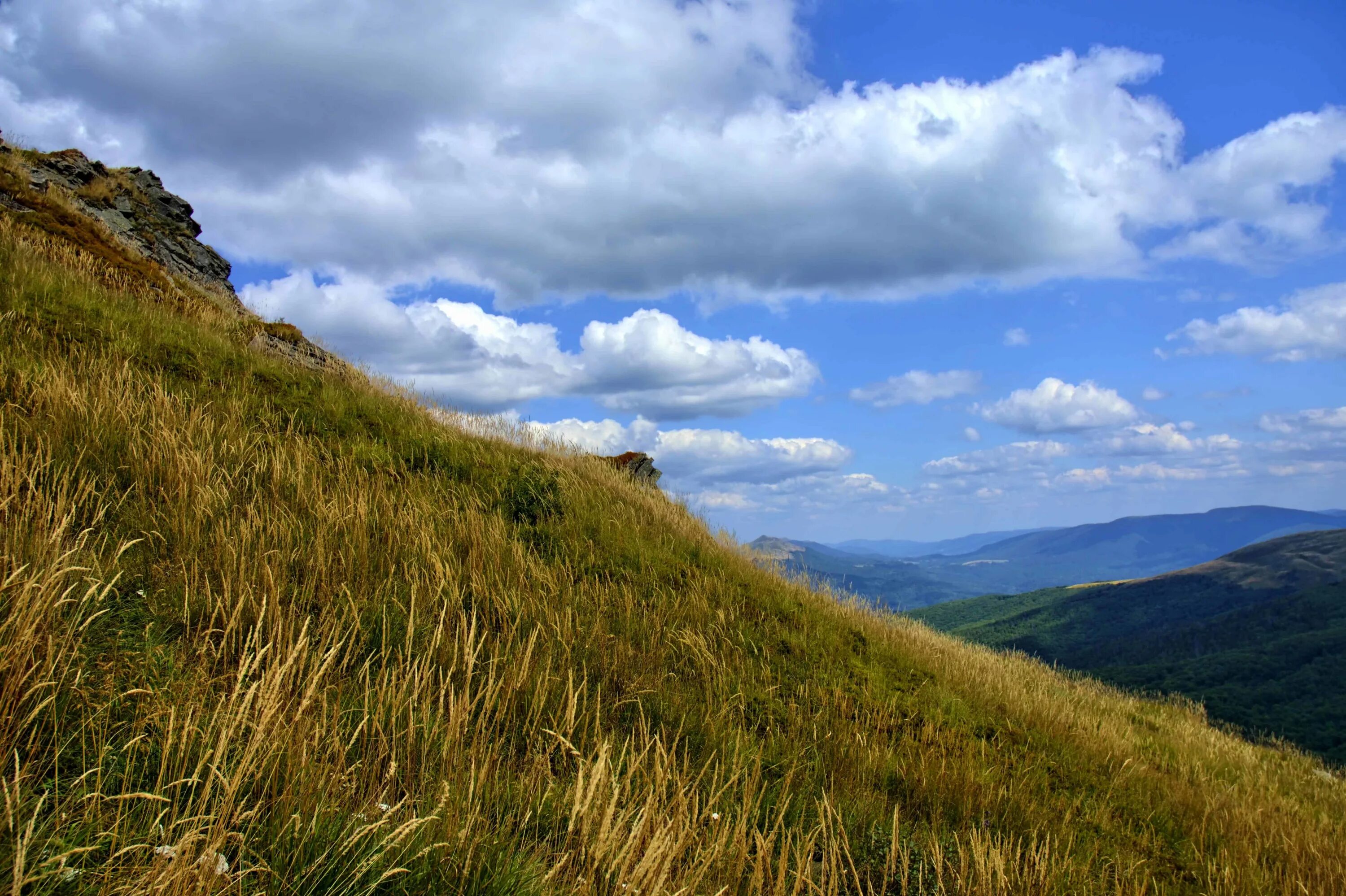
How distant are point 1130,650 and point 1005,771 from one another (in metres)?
218

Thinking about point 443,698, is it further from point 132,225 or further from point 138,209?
point 138,209

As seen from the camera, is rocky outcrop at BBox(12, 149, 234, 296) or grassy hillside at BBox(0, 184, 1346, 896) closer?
grassy hillside at BBox(0, 184, 1346, 896)

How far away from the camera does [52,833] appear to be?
67.4 inches

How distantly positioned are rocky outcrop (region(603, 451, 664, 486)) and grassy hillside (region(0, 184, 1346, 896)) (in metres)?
3.96

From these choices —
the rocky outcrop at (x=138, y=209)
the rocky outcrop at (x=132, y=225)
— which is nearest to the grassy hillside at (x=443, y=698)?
the rocky outcrop at (x=132, y=225)

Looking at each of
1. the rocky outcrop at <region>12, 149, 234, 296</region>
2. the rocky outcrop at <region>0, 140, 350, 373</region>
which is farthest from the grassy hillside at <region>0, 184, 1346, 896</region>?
the rocky outcrop at <region>12, 149, 234, 296</region>

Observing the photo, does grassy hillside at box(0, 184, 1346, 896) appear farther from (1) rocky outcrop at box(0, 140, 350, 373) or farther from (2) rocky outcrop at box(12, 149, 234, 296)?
(2) rocky outcrop at box(12, 149, 234, 296)

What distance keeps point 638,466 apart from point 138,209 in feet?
61.6

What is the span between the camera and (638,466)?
669 inches

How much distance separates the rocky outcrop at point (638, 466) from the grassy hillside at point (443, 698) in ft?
13.0

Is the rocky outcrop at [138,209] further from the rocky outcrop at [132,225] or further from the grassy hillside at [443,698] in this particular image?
the grassy hillside at [443,698]

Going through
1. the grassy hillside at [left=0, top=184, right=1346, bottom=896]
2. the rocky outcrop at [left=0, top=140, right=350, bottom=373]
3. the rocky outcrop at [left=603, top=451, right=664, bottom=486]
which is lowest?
the grassy hillside at [left=0, top=184, right=1346, bottom=896]

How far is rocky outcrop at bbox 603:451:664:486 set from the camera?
49.6 ft

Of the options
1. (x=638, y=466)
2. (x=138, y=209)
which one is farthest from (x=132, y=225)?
(x=638, y=466)
